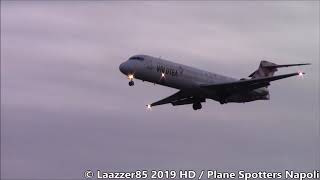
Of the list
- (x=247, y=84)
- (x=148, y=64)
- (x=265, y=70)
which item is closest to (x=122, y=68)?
(x=148, y=64)

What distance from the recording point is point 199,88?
84812 mm

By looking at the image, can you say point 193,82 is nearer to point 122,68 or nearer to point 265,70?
point 122,68

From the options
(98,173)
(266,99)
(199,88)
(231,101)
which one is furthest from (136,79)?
(98,173)

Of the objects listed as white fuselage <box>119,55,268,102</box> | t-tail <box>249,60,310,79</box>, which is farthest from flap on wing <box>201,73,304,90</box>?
t-tail <box>249,60,310,79</box>

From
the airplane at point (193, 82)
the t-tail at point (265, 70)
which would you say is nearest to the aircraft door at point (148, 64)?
the airplane at point (193, 82)

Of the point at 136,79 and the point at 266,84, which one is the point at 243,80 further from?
the point at 136,79

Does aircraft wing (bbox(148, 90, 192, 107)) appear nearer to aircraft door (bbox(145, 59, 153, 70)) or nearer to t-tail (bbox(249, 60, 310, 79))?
aircraft door (bbox(145, 59, 153, 70))

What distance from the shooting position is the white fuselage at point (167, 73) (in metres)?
79.9

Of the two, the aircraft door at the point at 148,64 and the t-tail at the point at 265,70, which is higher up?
the t-tail at the point at 265,70

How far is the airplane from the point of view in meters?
80.4

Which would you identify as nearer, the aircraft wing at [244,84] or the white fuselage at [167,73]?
the white fuselage at [167,73]

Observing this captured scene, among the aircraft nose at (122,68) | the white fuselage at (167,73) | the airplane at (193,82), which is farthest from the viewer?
the airplane at (193,82)

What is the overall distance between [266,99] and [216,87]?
9810 millimetres

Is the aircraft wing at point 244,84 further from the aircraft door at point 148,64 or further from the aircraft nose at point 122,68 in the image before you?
the aircraft nose at point 122,68
